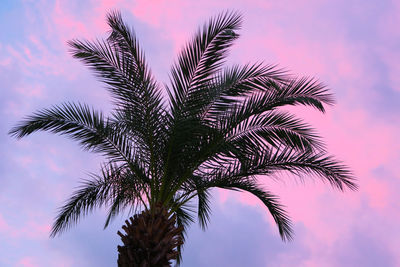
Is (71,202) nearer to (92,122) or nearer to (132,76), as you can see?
(92,122)

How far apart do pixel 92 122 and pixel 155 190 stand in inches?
76.7

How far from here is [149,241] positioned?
7676 mm

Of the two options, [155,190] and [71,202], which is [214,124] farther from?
[71,202]

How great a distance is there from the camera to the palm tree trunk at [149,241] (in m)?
7.57

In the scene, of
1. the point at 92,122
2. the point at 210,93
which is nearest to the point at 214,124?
the point at 210,93

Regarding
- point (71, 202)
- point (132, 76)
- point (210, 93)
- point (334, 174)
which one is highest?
point (132, 76)

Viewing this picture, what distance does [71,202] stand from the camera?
10570 mm

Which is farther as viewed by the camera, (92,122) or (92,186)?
(92,186)

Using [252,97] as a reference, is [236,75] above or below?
above

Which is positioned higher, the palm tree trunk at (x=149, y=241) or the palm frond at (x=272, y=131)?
the palm frond at (x=272, y=131)

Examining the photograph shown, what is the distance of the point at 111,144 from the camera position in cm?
918

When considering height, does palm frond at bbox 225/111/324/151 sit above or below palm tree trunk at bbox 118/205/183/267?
above

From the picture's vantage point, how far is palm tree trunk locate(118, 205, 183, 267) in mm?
7574

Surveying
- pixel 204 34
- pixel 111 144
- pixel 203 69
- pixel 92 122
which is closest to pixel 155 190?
pixel 111 144
